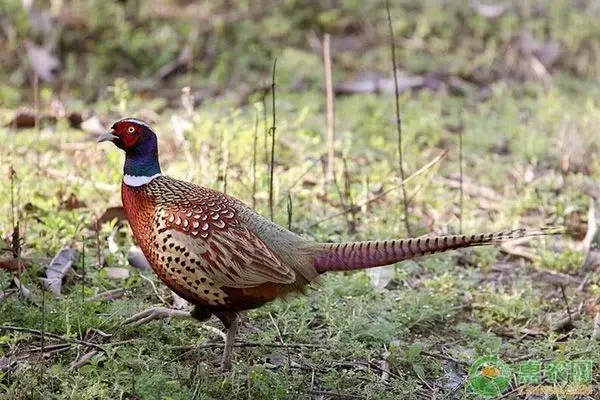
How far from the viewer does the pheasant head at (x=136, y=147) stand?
4082 millimetres

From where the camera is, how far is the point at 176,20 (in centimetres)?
873

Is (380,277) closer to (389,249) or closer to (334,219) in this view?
(334,219)

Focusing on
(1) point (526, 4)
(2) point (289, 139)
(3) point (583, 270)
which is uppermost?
(1) point (526, 4)

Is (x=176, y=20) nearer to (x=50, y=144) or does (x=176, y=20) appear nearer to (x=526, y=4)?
(x=50, y=144)

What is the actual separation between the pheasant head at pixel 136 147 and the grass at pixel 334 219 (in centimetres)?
58

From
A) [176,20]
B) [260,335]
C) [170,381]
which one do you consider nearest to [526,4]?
[176,20]

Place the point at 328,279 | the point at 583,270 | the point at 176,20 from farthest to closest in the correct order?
the point at 176,20
the point at 583,270
the point at 328,279

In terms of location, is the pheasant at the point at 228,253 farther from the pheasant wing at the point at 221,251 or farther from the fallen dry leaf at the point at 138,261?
the fallen dry leaf at the point at 138,261

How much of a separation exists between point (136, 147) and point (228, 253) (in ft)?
2.41

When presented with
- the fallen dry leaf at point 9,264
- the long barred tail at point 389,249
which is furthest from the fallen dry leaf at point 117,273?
the long barred tail at point 389,249

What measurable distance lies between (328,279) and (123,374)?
4.49 ft

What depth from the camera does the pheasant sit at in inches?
146

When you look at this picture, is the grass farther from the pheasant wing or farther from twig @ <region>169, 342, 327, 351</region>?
the pheasant wing

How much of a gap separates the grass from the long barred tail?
51 cm
